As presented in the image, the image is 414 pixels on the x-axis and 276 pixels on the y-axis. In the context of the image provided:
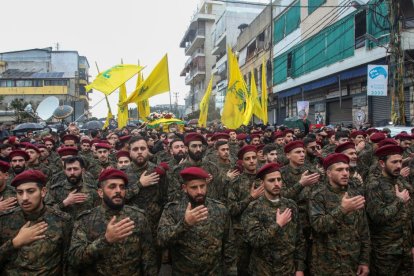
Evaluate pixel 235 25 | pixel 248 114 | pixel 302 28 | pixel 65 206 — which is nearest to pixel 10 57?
pixel 235 25

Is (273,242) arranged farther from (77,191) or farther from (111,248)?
(77,191)

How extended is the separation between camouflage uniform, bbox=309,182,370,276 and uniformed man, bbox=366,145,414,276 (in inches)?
14.5

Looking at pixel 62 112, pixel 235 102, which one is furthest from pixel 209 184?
pixel 62 112

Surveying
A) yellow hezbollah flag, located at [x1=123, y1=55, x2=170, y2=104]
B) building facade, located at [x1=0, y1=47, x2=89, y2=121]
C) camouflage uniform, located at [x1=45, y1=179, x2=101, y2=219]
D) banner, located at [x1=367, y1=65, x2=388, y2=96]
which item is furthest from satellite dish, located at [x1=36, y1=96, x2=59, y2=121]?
building facade, located at [x1=0, y1=47, x2=89, y2=121]

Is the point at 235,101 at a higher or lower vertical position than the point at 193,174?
higher

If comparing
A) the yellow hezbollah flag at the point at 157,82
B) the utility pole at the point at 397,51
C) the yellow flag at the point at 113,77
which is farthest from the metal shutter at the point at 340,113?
the yellow flag at the point at 113,77

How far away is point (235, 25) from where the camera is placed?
1662 inches

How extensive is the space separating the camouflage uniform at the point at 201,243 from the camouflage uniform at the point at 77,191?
160 cm

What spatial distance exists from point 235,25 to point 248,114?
33602mm

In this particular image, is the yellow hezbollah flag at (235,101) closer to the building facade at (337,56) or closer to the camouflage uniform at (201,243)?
the building facade at (337,56)

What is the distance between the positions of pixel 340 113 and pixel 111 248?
18.3 metres

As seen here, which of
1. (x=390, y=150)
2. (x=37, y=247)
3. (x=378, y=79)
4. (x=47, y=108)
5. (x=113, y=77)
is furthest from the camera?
(x=47, y=108)

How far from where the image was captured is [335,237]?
12.5 feet

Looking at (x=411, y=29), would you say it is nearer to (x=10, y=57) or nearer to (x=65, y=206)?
(x=65, y=206)
